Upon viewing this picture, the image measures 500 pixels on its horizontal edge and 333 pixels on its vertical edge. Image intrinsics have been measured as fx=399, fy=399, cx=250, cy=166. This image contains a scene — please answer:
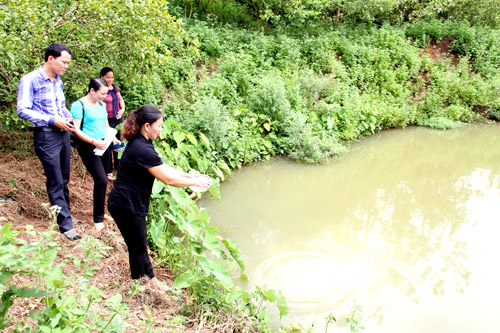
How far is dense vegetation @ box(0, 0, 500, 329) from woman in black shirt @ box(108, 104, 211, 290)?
67 cm

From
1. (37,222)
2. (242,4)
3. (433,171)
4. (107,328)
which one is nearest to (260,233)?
(37,222)

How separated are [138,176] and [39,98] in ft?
4.49

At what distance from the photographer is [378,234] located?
5.31 meters

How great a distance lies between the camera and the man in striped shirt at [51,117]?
3389 mm

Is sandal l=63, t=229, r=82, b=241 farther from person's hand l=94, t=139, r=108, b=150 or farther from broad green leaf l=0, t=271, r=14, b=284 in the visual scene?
broad green leaf l=0, t=271, r=14, b=284

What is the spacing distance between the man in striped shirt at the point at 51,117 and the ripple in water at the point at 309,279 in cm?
206

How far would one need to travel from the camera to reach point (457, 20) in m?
14.2

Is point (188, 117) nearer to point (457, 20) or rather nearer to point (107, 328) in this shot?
point (107, 328)

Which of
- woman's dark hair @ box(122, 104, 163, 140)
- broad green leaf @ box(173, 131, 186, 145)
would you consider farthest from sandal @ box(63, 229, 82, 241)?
broad green leaf @ box(173, 131, 186, 145)

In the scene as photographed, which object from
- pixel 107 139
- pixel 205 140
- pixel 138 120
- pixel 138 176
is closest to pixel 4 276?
pixel 138 176

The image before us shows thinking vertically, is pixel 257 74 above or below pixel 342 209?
above

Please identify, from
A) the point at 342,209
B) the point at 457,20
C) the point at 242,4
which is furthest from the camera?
the point at 457,20

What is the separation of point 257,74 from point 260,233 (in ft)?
16.5

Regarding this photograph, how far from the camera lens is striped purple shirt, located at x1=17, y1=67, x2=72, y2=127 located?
3.38 meters
